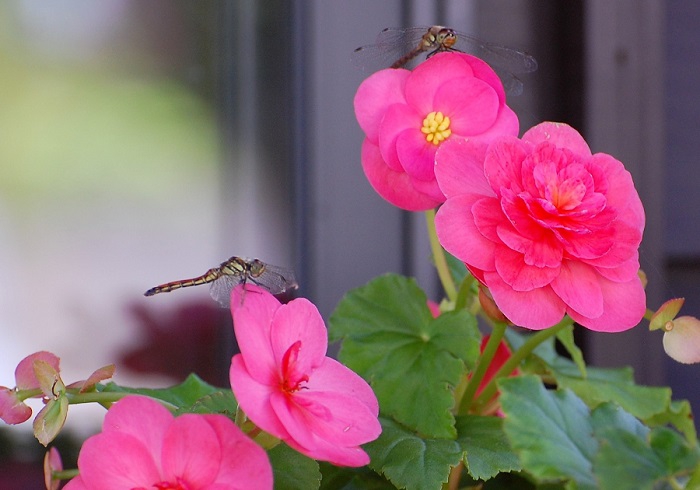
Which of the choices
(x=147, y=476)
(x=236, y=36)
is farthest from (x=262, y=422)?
(x=236, y=36)

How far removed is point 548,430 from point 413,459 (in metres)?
0.14

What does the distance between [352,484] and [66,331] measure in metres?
0.80

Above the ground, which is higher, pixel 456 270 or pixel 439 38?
pixel 439 38

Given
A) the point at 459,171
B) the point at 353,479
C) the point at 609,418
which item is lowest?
the point at 353,479

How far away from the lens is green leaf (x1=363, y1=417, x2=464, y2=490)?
1.55 feet

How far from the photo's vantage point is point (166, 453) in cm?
35

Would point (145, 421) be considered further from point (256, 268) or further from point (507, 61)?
point (507, 61)

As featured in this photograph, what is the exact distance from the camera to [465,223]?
0.44 metres

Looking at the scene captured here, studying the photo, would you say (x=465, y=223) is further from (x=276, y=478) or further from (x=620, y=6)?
(x=620, y=6)

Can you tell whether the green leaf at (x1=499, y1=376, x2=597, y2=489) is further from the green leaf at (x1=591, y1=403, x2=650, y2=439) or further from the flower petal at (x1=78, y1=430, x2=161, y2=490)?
the flower petal at (x1=78, y1=430, x2=161, y2=490)

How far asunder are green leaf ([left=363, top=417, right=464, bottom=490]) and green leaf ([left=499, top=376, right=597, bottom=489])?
0.11m

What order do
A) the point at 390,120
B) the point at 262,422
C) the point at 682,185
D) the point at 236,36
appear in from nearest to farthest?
the point at 262,422, the point at 390,120, the point at 236,36, the point at 682,185

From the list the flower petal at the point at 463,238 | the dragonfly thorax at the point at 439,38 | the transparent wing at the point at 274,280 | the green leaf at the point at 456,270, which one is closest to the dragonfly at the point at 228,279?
the transparent wing at the point at 274,280

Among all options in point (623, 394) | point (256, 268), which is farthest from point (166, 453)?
point (623, 394)
